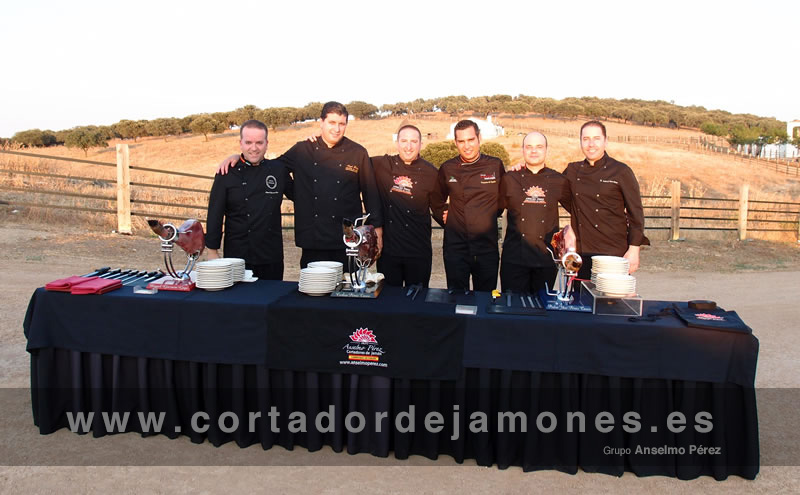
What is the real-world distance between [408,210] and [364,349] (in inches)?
70.8

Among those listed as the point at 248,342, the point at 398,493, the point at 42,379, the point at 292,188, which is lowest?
the point at 398,493

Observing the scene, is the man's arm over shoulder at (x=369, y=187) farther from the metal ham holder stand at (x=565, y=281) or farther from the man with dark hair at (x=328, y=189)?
the metal ham holder stand at (x=565, y=281)

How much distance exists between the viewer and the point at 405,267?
4.91m

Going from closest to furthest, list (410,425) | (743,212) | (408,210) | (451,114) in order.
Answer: (410,425) < (408,210) < (743,212) < (451,114)

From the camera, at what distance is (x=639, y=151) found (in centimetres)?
3934

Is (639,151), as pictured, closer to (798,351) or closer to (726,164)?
(726,164)

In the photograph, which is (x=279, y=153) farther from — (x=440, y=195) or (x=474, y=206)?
(x=474, y=206)

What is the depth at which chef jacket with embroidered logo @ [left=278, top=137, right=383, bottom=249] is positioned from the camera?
4.78m

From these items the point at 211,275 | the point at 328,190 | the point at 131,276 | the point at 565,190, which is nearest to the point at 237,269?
the point at 211,275

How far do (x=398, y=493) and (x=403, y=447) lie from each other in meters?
0.35

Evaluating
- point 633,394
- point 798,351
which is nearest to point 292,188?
point 633,394

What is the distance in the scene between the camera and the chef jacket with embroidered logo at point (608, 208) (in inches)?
177

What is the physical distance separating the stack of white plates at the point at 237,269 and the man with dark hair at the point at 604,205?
264cm

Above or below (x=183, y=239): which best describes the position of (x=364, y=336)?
below
